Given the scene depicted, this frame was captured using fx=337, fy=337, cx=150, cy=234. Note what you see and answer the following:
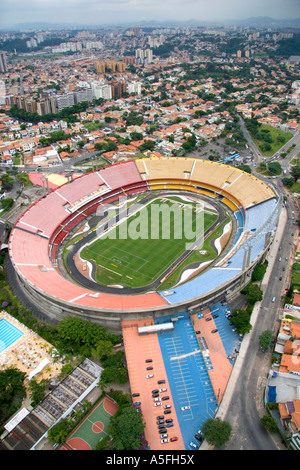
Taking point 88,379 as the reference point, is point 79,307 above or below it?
above

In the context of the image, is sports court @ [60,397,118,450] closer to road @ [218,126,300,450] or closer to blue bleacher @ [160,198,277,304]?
road @ [218,126,300,450]

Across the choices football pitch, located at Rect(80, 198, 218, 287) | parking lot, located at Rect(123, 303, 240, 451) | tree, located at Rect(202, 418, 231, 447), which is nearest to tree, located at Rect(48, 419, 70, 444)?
parking lot, located at Rect(123, 303, 240, 451)

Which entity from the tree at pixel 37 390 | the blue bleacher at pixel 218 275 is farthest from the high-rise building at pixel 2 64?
the tree at pixel 37 390

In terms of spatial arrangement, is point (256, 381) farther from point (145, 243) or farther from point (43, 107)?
point (43, 107)

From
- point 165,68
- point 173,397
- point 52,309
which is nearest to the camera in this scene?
point 173,397

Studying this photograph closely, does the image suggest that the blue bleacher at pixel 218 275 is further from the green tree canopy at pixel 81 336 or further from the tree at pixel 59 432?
the tree at pixel 59 432

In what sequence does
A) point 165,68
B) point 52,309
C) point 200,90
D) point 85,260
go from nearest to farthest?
point 52,309 < point 85,260 < point 200,90 < point 165,68

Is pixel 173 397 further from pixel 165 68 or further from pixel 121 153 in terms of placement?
pixel 165 68

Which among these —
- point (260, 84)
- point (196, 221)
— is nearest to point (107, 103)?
point (260, 84)
